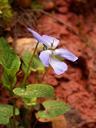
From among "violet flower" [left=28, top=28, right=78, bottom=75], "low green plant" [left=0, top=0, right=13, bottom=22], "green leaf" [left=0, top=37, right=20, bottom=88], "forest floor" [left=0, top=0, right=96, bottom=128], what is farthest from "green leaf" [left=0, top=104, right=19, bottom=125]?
"low green plant" [left=0, top=0, right=13, bottom=22]

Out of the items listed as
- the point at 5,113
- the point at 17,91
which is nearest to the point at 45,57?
the point at 17,91

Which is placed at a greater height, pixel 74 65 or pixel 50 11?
pixel 50 11

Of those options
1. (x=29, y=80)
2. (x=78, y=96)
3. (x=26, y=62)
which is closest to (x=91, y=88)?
(x=78, y=96)

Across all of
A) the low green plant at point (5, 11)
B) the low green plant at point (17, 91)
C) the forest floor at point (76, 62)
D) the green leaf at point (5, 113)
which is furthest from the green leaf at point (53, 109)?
the low green plant at point (5, 11)

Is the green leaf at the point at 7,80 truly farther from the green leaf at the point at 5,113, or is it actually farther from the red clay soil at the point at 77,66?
the red clay soil at the point at 77,66

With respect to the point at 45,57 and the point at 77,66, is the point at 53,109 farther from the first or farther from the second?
the point at 77,66

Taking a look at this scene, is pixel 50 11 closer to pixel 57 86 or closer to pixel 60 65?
pixel 57 86
